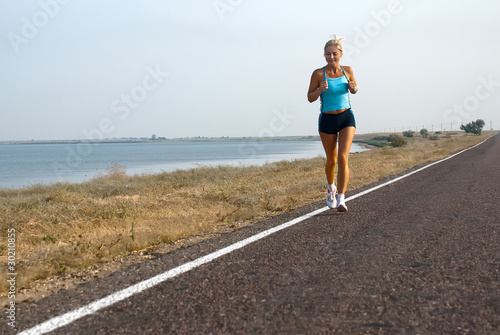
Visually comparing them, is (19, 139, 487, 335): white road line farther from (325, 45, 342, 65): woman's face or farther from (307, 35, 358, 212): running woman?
(325, 45, 342, 65): woman's face

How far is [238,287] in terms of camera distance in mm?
3012

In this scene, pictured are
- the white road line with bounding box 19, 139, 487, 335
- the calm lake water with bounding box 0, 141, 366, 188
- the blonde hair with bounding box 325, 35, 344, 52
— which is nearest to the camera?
the white road line with bounding box 19, 139, 487, 335

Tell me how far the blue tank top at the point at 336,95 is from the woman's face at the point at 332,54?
17 centimetres

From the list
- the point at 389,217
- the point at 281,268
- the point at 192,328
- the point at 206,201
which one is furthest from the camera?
the point at 206,201

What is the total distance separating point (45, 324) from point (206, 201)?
18.3 feet

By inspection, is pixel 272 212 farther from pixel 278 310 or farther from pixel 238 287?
pixel 278 310

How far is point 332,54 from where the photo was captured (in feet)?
19.3

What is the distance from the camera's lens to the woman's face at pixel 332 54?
587cm

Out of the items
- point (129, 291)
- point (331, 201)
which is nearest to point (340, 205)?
point (331, 201)

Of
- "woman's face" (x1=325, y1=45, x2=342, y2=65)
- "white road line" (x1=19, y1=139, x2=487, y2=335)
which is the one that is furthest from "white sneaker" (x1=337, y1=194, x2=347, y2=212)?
"woman's face" (x1=325, y1=45, x2=342, y2=65)

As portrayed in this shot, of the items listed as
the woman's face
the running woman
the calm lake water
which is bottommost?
the calm lake water

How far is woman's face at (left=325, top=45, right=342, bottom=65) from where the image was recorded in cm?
587

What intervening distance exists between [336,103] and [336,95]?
0.10 metres

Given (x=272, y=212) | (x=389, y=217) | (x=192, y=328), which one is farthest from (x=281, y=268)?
(x=272, y=212)
